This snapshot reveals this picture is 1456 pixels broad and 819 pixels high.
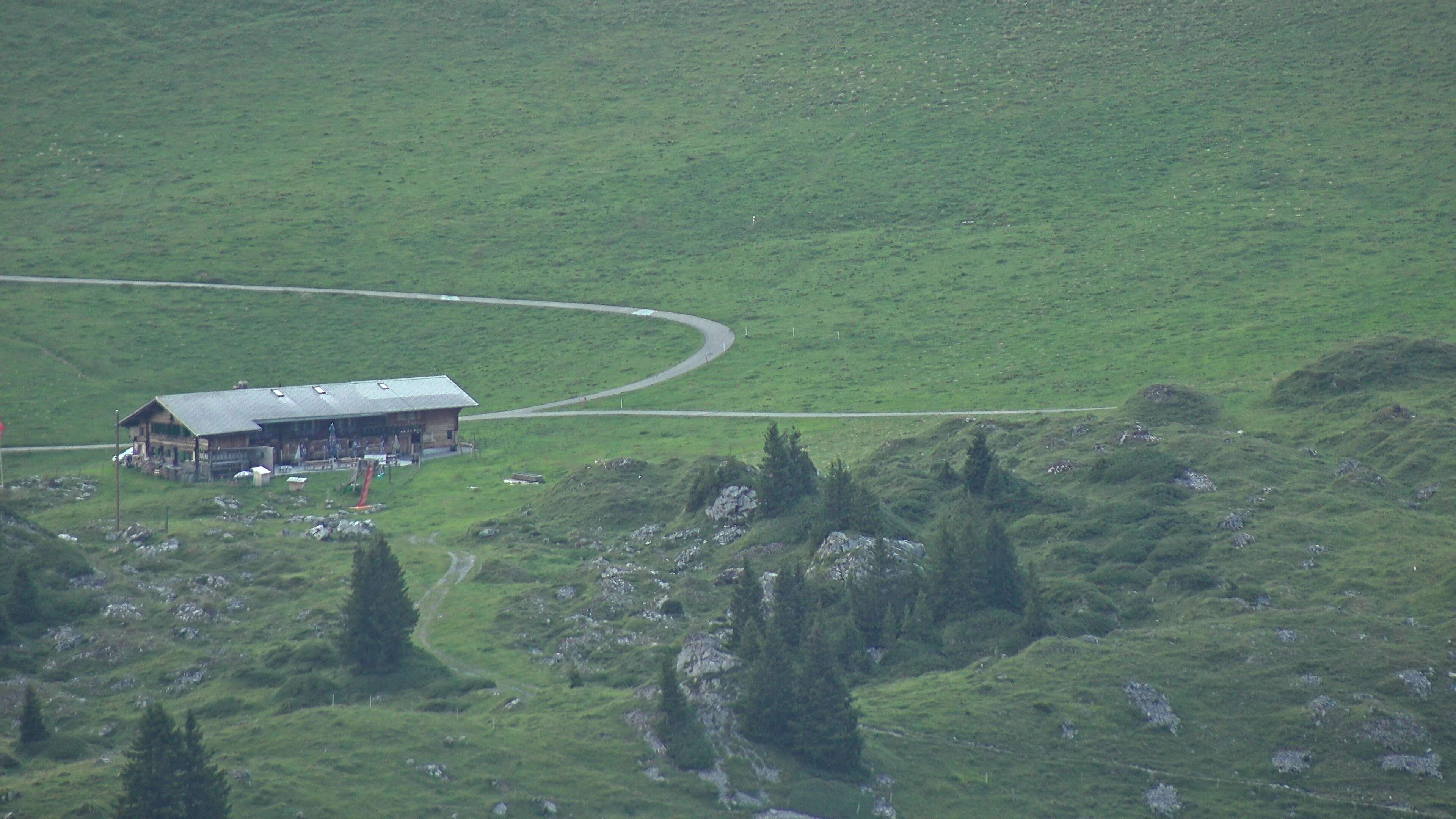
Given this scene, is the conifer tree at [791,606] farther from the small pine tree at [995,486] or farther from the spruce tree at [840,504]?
the small pine tree at [995,486]

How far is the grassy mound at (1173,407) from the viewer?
313 feet

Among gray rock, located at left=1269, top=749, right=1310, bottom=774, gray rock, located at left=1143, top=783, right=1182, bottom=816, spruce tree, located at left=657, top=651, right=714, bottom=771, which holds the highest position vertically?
spruce tree, located at left=657, top=651, right=714, bottom=771

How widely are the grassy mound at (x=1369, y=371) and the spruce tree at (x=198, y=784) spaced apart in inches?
2947

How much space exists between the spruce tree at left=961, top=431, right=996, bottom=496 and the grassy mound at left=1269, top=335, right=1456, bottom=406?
28.0 m

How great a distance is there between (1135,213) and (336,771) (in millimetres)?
117080

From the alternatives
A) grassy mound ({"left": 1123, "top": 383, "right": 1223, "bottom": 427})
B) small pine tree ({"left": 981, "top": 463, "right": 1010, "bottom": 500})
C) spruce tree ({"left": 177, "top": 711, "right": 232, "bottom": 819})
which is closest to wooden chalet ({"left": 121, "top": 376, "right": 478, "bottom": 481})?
small pine tree ({"left": 981, "top": 463, "right": 1010, "bottom": 500})

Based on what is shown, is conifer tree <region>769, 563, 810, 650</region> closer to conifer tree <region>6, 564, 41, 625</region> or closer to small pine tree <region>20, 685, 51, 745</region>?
small pine tree <region>20, 685, 51, 745</region>

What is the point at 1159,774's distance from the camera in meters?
55.2

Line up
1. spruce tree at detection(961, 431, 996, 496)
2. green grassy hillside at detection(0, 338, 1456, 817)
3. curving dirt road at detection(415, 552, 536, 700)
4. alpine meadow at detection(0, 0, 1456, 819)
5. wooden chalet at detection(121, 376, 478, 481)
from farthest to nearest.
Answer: wooden chalet at detection(121, 376, 478, 481) < spruce tree at detection(961, 431, 996, 496) < curving dirt road at detection(415, 552, 536, 700) < alpine meadow at detection(0, 0, 1456, 819) < green grassy hillside at detection(0, 338, 1456, 817)

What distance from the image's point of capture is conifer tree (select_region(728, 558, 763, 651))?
202ft

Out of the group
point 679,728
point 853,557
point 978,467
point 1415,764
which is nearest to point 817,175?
point 978,467

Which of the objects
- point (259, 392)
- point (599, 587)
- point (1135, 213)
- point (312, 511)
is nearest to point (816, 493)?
point (599, 587)

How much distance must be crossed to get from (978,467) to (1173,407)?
69.2ft

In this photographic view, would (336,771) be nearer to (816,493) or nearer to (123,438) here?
(816,493)
